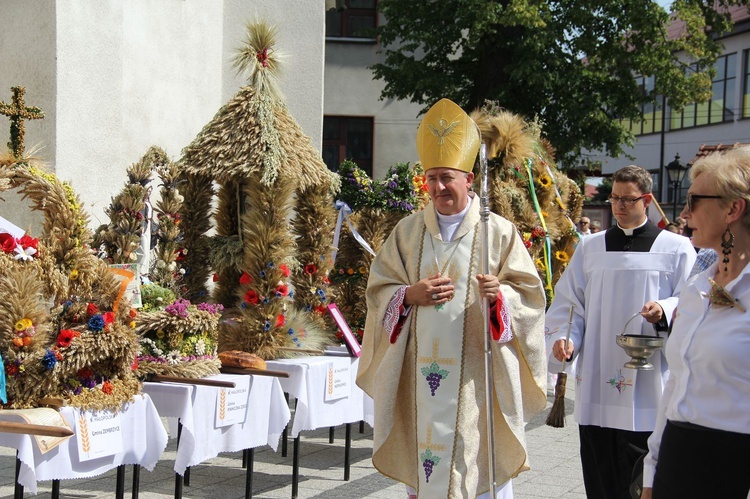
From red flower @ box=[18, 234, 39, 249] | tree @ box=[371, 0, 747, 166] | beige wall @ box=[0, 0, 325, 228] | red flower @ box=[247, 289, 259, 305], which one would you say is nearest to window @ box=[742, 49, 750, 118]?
tree @ box=[371, 0, 747, 166]

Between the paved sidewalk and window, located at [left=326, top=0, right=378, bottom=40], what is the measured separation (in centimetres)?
1456

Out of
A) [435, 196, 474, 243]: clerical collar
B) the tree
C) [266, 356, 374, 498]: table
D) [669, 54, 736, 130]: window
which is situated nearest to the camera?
[435, 196, 474, 243]: clerical collar

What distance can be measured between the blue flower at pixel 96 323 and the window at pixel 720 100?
3806 cm

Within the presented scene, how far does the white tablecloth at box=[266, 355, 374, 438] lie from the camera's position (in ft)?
22.1

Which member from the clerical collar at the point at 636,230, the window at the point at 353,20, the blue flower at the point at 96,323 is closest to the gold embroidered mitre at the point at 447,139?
the clerical collar at the point at 636,230

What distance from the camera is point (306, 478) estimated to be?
7391 mm

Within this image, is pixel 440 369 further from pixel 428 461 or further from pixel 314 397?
pixel 314 397

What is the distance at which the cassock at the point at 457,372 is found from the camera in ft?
15.1

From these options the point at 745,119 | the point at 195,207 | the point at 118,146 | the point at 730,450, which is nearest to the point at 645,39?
the point at 118,146

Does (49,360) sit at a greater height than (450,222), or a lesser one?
lesser

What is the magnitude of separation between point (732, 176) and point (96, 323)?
10.3 feet

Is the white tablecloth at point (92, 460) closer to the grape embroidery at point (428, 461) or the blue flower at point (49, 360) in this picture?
the blue flower at point (49, 360)

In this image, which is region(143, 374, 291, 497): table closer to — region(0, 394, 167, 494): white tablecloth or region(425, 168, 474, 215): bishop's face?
region(0, 394, 167, 494): white tablecloth

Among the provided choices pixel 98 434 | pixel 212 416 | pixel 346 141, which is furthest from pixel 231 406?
pixel 346 141
